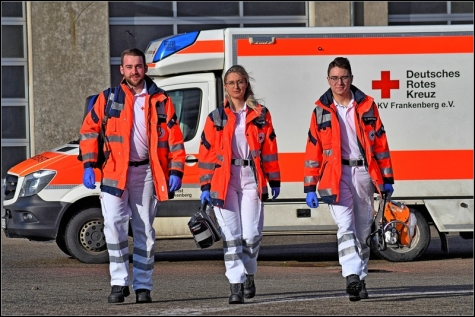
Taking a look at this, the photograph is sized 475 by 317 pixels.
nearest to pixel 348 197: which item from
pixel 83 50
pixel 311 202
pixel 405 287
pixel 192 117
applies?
pixel 311 202

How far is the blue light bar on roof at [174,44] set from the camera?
13.5 meters

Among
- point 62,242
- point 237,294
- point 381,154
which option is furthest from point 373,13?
point 237,294

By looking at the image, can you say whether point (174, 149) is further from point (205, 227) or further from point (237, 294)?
point (237, 294)

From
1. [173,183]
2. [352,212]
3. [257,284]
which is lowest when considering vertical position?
[257,284]

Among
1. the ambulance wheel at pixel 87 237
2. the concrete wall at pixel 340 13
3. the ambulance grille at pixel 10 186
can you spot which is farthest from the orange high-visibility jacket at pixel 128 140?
the concrete wall at pixel 340 13

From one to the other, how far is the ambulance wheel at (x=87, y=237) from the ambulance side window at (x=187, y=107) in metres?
1.39

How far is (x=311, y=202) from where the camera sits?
348 inches

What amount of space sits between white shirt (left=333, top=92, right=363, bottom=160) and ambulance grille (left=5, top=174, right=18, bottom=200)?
5.72 metres

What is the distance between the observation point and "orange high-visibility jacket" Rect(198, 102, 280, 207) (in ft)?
28.5

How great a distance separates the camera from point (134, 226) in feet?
28.5

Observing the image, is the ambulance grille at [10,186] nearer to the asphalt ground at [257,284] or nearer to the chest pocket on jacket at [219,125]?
the asphalt ground at [257,284]

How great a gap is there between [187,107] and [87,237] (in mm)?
1861

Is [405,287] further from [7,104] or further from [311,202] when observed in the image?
[7,104]

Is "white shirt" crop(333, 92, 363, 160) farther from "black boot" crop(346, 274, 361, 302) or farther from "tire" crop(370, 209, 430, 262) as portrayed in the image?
"tire" crop(370, 209, 430, 262)
